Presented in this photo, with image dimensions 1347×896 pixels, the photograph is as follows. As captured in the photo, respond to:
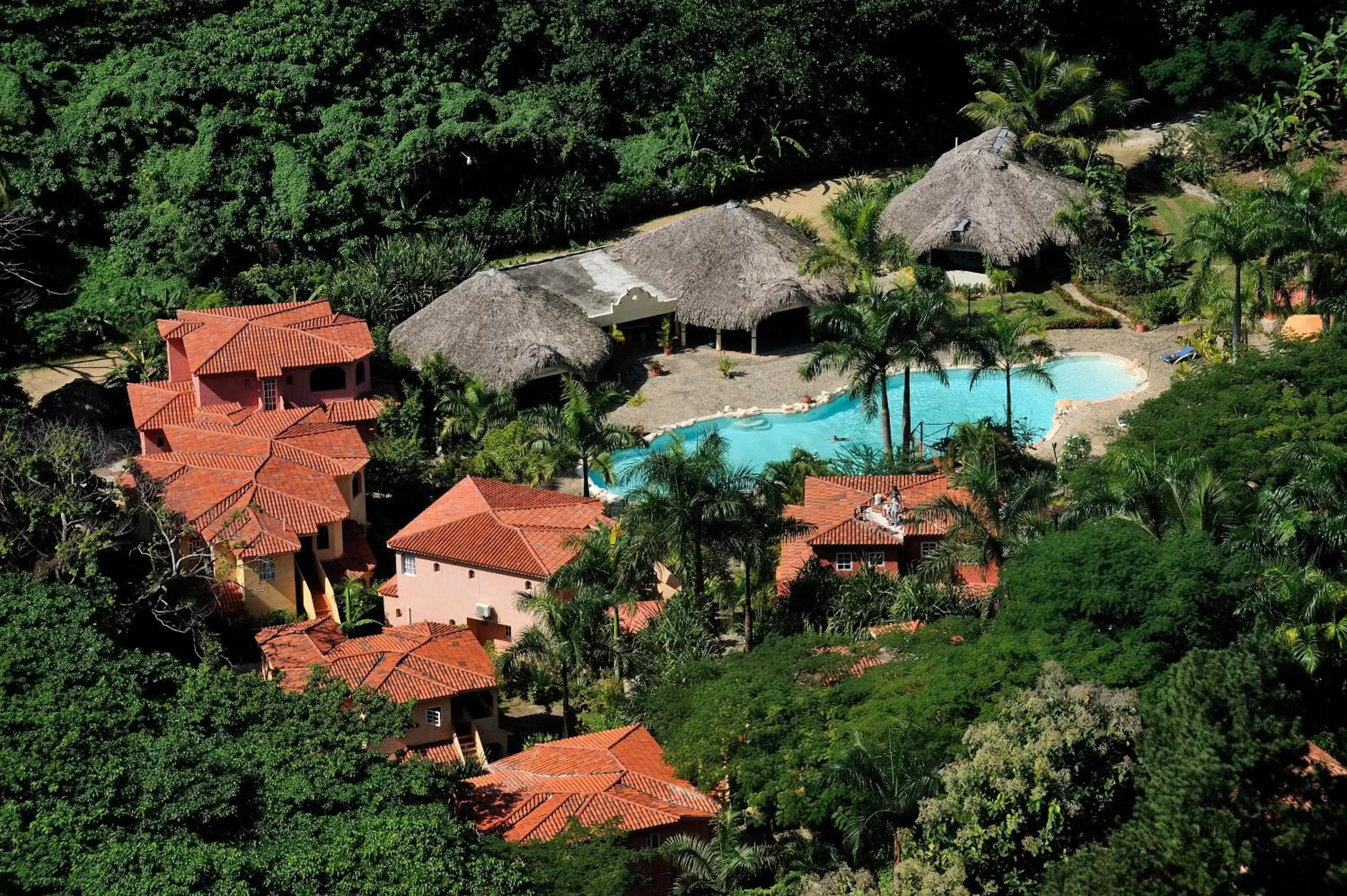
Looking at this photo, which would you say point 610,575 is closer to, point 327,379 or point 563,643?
point 563,643

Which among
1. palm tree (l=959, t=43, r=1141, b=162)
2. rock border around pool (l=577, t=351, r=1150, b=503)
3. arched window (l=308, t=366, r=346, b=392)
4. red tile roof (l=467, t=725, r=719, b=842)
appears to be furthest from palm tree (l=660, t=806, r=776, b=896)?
palm tree (l=959, t=43, r=1141, b=162)

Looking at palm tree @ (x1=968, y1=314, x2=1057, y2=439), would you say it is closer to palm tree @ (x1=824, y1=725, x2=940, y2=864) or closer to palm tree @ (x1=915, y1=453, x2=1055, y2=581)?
palm tree @ (x1=915, y1=453, x2=1055, y2=581)

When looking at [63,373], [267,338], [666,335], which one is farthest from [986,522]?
[63,373]

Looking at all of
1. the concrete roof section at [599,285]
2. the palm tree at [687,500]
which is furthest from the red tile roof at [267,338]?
the palm tree at [687,500]

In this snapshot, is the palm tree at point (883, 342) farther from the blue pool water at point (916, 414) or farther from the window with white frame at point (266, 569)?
the window with white frame at point (266, 569)

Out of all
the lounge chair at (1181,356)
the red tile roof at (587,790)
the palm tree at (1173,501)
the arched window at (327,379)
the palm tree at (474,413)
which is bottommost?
the red tile roof at (587,790)

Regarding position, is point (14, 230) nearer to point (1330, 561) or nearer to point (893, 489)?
point (893, 489)
